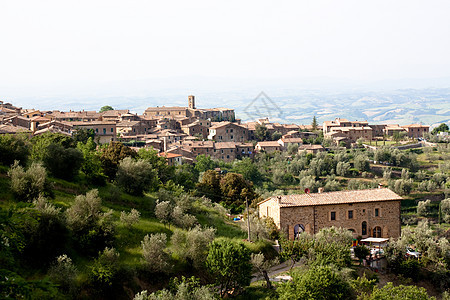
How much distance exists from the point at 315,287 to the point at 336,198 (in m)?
12.2

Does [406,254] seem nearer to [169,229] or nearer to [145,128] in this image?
[169,229]

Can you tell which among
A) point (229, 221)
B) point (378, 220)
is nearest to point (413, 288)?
point (378, 220)

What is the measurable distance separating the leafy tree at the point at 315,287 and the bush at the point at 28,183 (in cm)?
1214

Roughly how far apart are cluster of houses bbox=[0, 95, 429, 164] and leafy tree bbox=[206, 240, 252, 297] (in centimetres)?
3534

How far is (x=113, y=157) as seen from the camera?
34188mm

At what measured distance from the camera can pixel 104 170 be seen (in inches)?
1296

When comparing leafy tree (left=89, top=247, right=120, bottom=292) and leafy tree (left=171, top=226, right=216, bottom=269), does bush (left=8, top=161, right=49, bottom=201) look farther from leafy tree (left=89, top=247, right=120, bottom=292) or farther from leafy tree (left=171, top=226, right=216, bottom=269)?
leafy tree (left=171, top=226, right=216, bottom=269)

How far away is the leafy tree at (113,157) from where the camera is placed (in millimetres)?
33062

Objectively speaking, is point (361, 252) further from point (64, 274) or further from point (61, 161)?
point (61, 161)

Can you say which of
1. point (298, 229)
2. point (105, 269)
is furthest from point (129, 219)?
point (298, 229)

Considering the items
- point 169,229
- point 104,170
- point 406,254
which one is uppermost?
point 104,170

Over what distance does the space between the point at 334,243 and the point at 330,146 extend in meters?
55.8

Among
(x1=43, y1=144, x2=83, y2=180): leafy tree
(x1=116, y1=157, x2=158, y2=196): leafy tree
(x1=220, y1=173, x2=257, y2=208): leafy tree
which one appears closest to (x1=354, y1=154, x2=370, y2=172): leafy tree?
(x1=220, y1=173, x2=257, y2=208): leafy tree

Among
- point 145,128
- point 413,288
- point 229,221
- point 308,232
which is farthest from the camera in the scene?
point 145,128
